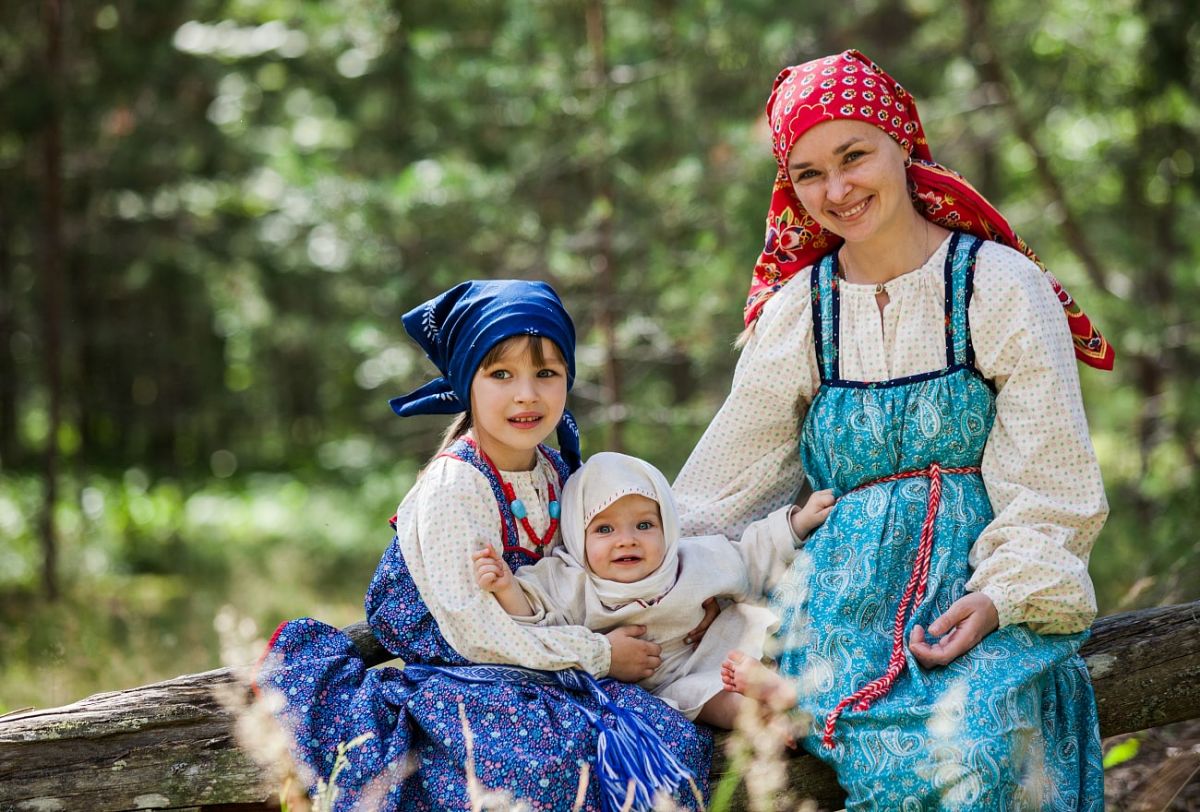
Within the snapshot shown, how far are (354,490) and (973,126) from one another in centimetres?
569

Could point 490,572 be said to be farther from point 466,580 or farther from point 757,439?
point 757,439

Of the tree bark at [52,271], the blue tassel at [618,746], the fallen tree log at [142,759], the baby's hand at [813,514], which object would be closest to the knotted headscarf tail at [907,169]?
the baby's hand at [813,514]

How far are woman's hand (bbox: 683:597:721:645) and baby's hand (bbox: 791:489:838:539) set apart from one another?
29cm

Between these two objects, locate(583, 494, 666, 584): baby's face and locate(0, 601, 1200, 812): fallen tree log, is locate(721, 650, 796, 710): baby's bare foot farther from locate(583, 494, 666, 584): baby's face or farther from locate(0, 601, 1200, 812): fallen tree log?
locate(583, 494, 666, 584): baby's face

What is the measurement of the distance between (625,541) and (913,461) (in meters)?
0.75

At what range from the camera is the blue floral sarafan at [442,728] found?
8.58 ft

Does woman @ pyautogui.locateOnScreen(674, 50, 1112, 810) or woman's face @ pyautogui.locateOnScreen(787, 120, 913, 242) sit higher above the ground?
woman's face @ pyautogui.locateOnScreen(787, 120, 913, 242)

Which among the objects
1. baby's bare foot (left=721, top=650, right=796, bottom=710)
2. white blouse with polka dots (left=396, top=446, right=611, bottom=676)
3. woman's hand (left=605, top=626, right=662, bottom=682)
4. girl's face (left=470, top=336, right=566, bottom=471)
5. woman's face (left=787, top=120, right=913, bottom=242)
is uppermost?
woman's face (left=787, top=120, right=913, bottom=242)

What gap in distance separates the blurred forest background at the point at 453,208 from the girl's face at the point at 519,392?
5.58 feet

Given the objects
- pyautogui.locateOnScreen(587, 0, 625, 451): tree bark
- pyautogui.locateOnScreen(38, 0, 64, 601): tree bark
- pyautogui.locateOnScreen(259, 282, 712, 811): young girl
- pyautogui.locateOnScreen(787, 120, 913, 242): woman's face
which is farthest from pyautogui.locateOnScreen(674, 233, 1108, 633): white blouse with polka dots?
pyautogui.locateOnScreen(38, 0, 64, 601): tree bark

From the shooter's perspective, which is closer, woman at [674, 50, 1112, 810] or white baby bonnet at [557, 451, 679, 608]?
woman at [674, 50, 1112, 810]

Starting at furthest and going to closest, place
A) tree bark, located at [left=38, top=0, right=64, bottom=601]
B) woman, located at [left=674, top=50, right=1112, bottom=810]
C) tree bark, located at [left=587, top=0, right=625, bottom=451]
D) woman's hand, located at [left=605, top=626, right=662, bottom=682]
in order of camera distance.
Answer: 1. tree bark, located at [left=38, top=0, right=64, bottom=601]
2. tree bark, located at [left=587, top=0, right=625, bottom=451]
3. woman's hand, located at [left=605, top=626, right=662, bottom=682]
4. woman, located at [left=674, top=50, right=1112, bottom=810]

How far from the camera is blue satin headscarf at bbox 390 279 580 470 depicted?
292cm

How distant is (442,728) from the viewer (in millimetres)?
2668
